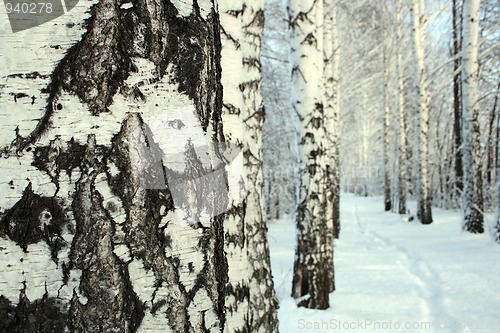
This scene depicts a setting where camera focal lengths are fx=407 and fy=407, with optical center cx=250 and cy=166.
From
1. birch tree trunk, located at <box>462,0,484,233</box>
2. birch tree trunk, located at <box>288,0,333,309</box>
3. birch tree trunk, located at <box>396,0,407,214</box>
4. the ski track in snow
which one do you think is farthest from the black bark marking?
birch tree trunk, located at <box>396,0,407,214</box>

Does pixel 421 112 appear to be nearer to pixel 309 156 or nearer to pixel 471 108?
pixel 471 108

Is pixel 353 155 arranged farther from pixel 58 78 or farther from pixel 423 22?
pixel 58 78

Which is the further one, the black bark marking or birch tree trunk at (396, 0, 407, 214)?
birch tree trunk at (396, 0, 407, 214)

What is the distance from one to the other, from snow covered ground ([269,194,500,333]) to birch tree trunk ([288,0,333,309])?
1.40 feet

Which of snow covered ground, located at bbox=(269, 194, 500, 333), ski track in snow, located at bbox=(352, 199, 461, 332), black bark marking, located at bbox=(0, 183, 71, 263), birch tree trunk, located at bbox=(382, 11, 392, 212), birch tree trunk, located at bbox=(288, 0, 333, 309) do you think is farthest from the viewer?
birch tree trunk, located at bbox=(382, 11, 392, 212)

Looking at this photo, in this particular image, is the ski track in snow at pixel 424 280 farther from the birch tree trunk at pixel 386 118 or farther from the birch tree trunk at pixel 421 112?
the birch tree trunk at pixel 386 118

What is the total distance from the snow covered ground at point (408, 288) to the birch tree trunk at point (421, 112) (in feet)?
9.99

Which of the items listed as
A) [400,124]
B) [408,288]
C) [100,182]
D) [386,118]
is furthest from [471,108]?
[100,182]

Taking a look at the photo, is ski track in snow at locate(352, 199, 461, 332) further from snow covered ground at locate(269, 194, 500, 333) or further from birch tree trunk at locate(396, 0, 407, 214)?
birch tree trunk at locate(396, 0, 407, 214)

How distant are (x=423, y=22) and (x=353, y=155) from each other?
978 inches

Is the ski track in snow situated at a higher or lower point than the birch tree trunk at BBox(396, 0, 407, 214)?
lower

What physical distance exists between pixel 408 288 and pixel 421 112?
8149 millimetres

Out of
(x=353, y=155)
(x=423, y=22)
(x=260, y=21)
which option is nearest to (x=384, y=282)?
(x=260, y=21)

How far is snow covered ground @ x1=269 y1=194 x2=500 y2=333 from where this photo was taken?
3572 mm
